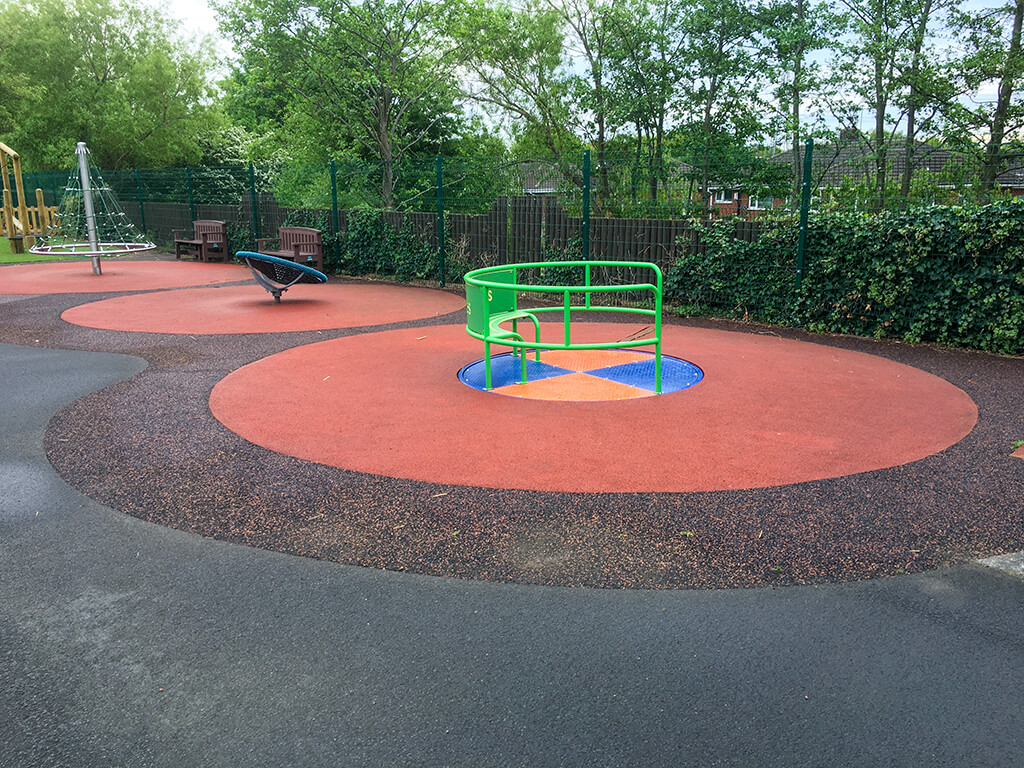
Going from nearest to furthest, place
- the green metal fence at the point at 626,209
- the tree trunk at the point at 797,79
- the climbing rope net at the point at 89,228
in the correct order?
the green metal fence at the point at 626,209
the climbing rope net at the point at 89,228
the tree trunk at the point at 797,79

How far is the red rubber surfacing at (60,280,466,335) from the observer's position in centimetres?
1011

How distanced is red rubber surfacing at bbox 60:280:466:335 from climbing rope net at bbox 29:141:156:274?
2.59 metres

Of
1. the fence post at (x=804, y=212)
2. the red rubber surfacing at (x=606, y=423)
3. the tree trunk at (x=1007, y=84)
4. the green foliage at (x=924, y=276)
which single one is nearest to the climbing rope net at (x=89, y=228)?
the red rubber surfacing at (x=606, y=423)

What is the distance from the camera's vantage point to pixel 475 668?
9.09 feet

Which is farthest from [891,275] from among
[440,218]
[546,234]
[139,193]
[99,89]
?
[99,89]

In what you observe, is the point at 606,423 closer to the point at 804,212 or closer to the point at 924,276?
the point at 924,276

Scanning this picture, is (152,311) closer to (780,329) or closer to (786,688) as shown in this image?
(780,329)

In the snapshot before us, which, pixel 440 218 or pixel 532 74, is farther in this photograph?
pixel 532 74

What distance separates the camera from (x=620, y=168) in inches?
467

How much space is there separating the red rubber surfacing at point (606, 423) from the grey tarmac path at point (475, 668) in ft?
4.41

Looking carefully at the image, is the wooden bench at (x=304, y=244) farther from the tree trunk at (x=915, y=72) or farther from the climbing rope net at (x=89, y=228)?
the tree trunk at (x=915, y=72)

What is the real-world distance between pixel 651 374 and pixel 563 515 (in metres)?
3.41

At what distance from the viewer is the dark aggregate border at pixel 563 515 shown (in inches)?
139

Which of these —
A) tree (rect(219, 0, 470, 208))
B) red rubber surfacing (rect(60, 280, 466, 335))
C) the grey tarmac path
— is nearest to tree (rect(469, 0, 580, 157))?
tree (rect(219, 0, 470, 208))
